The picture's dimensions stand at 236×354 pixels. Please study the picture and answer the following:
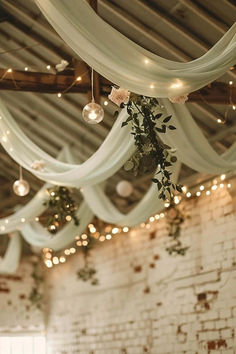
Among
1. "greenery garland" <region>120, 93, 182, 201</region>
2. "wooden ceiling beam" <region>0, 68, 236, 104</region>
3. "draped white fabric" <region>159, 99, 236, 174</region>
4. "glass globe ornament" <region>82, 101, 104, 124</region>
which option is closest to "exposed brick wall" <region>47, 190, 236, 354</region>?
"draped white fabric" <region>159, 99, 236, 174</region>

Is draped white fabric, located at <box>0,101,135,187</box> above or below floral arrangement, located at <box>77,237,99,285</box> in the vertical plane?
below

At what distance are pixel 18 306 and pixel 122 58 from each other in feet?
21.6

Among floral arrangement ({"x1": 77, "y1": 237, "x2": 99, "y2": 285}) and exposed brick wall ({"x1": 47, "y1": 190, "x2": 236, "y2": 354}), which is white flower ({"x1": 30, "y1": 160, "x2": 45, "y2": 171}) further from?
floral arrangement ({"x1": 77, "y1": 237, "x2": 99, "y2": 285})

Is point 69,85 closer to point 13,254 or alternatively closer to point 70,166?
point 70,166

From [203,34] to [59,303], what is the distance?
207 inches

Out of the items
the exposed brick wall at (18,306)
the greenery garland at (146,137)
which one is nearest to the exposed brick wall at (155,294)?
the exposed brick wall at (18,306)

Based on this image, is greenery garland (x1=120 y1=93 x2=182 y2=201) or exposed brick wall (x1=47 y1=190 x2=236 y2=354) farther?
exposed brick wall (x1=47 y1=190 x2=236 y2=354)

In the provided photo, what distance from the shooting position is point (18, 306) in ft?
29.8

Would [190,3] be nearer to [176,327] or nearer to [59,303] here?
[176,327]

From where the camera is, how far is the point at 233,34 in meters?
3.65

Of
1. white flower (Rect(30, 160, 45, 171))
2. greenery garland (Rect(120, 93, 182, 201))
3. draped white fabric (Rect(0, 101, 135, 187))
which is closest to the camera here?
greenery garland (Rect(120, 93, 182, 201))

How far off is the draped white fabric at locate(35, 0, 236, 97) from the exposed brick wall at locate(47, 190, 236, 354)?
290cm

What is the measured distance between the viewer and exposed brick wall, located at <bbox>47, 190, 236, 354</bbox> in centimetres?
615

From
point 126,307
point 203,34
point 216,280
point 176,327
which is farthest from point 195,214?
point 203,34
